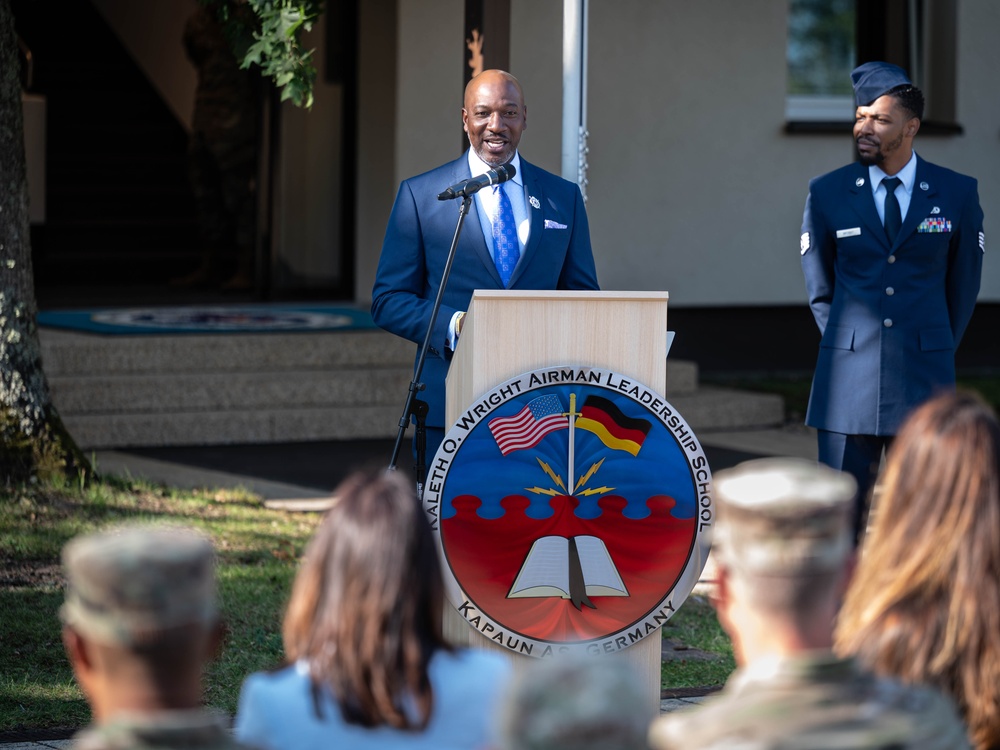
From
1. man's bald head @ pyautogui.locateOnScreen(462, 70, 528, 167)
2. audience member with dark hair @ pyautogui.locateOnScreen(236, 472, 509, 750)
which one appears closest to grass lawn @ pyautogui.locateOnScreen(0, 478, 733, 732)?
man's bald head @ pyautogui.locateOnScreen(462, 70, 528, 167)

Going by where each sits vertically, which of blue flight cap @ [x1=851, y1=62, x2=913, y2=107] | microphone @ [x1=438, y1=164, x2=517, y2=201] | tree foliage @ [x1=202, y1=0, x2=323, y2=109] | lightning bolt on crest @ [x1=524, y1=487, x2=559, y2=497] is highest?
tree foliage @ [x1=202, y1=0, x2=323, y2=109]

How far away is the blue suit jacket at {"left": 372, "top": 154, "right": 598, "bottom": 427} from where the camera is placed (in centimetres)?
457

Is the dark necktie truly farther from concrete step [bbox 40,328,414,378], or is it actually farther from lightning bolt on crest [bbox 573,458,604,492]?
concrete step [bbox 40,328,414,378]

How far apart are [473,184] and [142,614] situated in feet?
7.59

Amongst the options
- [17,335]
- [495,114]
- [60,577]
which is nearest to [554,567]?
[495,114]

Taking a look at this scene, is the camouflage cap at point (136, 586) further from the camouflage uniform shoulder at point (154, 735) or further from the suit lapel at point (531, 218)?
the suit lapel at point (531, 218)

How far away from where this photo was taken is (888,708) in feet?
7.04

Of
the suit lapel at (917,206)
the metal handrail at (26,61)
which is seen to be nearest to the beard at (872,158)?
the suit lapel at (917,206)

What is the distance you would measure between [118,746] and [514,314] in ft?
6.85

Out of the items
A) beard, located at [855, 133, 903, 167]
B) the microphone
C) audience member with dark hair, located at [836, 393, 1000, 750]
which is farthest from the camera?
beard, located at [855, 133, 903, 167]

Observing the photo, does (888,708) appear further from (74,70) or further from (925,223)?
(74,70)

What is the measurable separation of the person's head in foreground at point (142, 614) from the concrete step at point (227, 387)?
6747 mm

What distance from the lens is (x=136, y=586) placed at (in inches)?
80.5

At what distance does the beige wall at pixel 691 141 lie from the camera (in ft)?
37.2
